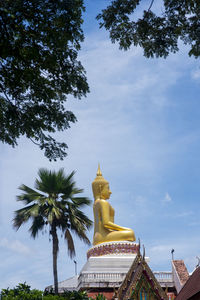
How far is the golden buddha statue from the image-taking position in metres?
28.0

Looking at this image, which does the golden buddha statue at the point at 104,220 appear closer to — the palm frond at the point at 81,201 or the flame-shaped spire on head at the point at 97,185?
the flame-shaped spire on head at the point at 97,185

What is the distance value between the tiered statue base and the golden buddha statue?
1.61 metres

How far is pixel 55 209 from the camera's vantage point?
1819 centimetres

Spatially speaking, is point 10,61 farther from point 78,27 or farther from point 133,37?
point 133,37

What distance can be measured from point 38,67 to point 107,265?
50.3 ft

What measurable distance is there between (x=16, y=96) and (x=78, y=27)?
2454 mm

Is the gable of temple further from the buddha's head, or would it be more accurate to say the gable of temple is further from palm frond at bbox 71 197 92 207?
the buddha's head

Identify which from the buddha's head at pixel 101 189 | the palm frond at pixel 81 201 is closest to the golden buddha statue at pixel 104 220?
the buddha's head at pixel 101 189

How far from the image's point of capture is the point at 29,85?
11828 mm

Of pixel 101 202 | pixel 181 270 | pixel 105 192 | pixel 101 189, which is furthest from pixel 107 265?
pixel 101 189

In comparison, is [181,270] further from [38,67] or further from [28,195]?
[38,67]

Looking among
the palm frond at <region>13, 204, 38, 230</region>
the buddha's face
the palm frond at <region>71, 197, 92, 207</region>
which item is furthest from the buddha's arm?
the palm frond at <region>13, 204, 38, 230</region>

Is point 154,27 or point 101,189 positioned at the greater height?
point 101,189

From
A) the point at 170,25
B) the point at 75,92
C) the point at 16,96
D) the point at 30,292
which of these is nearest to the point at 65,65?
the point at 75,92
